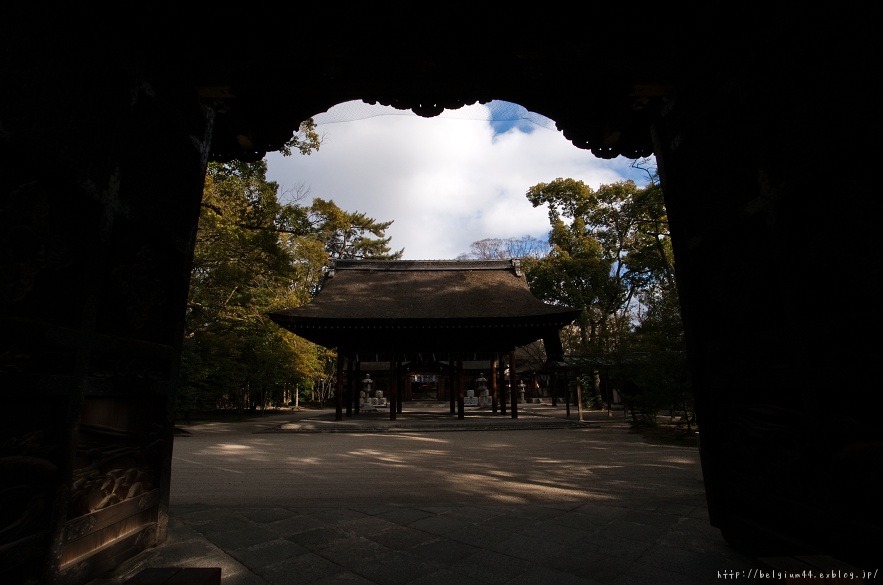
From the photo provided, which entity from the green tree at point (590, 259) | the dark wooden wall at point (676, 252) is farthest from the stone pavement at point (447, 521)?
the green tree at point (590, 259)

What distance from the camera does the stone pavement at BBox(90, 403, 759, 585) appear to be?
73.3 inches

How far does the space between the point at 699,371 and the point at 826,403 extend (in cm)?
74

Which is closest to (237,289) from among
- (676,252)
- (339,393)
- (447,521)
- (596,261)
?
(339,393)

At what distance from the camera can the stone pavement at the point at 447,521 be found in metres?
1.86

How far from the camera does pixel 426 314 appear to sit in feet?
40.4

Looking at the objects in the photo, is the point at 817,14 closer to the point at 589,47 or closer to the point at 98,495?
the point at 589,47

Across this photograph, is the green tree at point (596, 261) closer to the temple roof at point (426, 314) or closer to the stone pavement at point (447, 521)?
the temple roof at point (426, 314)

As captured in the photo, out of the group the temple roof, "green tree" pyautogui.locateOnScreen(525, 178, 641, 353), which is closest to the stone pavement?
the temple roof

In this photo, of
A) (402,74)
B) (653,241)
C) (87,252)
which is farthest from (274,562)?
(653,241)

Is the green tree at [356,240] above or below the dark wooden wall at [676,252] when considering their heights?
above

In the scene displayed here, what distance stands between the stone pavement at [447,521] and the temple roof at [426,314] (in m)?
5.65

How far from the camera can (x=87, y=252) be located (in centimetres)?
173

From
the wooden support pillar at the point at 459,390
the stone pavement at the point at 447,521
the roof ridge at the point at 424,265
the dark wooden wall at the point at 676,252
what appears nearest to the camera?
the dark wooden wall at the point at 676,252

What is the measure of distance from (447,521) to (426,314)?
9.72 meters
